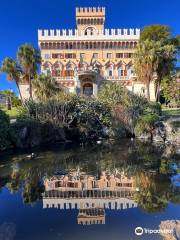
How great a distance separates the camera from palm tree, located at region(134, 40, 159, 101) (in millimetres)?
27922

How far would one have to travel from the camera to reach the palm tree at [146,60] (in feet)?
91.6

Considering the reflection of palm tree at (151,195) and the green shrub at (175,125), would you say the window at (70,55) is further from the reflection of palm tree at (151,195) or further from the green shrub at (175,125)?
the reflection of palm tree at (151,195)

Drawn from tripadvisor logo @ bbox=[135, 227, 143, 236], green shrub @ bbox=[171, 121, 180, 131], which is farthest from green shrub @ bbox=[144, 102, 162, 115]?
tripadvisor logo @ bbox=[135, 227, 143, 236]

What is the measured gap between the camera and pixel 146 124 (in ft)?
77.2

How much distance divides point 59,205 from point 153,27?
43608 mm

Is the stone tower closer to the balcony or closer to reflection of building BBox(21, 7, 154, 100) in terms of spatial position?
reflection of building BBox(21, 7, 154, 100)

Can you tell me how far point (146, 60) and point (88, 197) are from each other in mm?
21468

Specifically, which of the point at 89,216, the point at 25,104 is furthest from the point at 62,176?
the point at 25,104

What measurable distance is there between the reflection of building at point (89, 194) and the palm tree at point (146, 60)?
61.4 feet

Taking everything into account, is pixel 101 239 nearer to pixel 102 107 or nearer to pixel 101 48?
pixel 102 107

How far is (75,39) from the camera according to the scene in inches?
1811

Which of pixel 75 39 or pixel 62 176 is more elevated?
pixel 75 39

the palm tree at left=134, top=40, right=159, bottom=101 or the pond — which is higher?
the palm tree at left=134, top=40, right=159, bottom=101

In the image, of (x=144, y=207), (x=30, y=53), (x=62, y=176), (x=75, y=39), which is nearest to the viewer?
(x=144, y=207)
